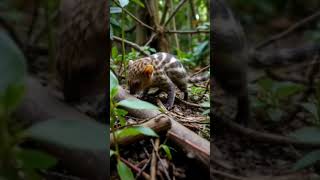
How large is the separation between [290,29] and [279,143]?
198 mm

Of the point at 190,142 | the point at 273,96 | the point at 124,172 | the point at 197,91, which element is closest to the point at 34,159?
the point at 124,172

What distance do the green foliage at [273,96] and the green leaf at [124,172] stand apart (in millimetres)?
245

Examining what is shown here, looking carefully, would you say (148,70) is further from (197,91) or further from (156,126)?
(156,126)

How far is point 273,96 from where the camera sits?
2.65ft

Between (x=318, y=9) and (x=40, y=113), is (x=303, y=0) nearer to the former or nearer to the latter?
(x=318, y=9)

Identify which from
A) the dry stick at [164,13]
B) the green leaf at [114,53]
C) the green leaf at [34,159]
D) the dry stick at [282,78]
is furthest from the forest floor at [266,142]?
the dry stick at [164,13]

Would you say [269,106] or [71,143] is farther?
[269,106]

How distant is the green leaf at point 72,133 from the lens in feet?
2.26

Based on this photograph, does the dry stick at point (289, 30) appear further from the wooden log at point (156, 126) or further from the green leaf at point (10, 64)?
the green leaf at point (10, 64)

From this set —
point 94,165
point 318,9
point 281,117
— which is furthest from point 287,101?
point 94,165

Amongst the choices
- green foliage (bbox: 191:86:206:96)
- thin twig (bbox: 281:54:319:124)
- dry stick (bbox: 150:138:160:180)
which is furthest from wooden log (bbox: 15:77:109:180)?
green foliage (bbox: 191:86:206:96)

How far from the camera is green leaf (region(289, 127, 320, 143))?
31.9 inches

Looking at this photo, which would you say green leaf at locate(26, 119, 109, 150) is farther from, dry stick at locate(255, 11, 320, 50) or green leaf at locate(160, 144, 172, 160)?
dry stick at locate(255, 11, 320, 50)

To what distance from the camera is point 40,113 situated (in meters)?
0.71
